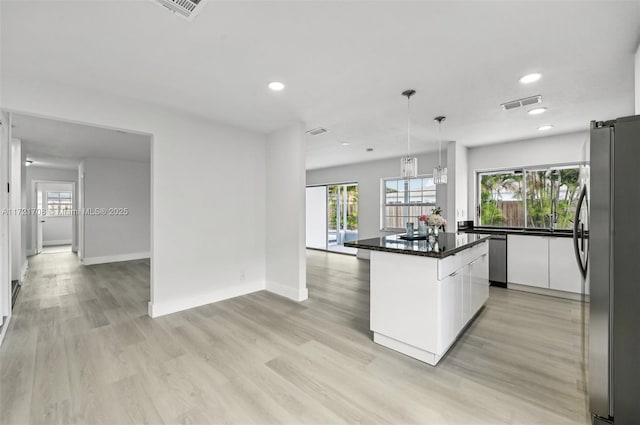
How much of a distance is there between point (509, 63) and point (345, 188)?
230 inches

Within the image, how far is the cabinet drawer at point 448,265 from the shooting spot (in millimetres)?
2209

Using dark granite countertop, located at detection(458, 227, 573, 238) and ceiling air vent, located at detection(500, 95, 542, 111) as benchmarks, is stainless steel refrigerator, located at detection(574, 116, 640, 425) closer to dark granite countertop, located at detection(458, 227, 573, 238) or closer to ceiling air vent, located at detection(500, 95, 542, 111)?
→ ceiling air vent, located at detection(500, 95, 542, 111)

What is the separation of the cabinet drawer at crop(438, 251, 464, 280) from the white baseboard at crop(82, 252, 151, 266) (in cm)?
751

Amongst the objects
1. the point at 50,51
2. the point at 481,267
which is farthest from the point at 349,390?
the point at 50,51

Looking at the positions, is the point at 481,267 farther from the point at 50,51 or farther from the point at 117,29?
the point at 50,51

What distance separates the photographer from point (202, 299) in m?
3.69

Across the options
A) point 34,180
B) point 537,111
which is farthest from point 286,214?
point 34,180

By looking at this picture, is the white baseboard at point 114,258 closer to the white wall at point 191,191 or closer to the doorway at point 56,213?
the doorway at point 56,213

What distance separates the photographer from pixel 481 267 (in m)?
3.22

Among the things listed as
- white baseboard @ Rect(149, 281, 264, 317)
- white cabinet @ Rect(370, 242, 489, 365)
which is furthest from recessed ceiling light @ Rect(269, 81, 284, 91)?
white baseboard @ Rect(149, 281, 264, 317)

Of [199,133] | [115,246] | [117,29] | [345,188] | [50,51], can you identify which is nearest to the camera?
[117,29]

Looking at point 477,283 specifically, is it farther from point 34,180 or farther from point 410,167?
point 34,180

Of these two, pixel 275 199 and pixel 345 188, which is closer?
pixel 275 199

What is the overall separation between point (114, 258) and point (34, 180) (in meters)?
3.68
